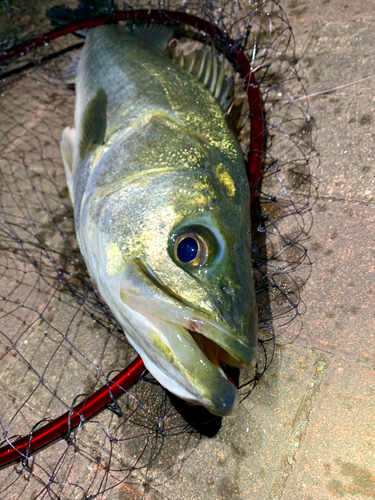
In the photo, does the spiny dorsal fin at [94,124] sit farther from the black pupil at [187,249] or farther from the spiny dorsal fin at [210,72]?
the black pupil at [187,249]

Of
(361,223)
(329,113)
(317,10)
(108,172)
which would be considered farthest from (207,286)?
(317,10)

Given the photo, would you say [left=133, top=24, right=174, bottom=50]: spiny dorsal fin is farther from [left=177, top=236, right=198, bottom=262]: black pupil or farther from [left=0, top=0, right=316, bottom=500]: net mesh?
[left=177, top=236, right=198, bottom=262]: black pupil

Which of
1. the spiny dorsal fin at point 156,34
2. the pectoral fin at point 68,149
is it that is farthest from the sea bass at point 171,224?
the spiny dorsal fin at point 156,34

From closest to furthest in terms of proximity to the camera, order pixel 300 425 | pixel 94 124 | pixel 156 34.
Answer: pixel 300 425, pixel 94 124, pixel 156 34

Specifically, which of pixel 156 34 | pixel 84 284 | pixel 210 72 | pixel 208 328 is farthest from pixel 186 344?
pixel 156 34

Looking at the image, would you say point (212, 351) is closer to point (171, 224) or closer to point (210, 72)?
point (171, 224)

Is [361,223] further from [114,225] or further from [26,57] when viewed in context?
[26,57]

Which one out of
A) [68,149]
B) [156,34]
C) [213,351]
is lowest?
[213,351]
